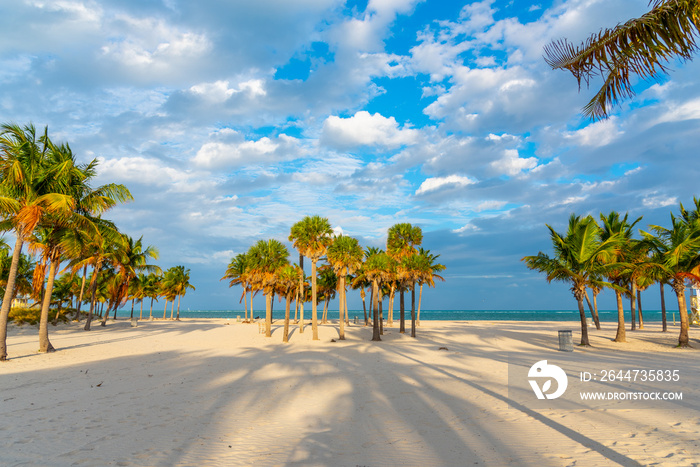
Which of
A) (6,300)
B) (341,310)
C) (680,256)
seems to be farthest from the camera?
(341,310)

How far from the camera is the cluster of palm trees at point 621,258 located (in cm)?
2119

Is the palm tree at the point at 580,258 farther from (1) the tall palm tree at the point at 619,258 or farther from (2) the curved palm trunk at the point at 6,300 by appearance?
(2) the curved palm trunk at the point at 6,300

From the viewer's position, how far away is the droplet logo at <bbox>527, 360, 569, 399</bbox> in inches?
426

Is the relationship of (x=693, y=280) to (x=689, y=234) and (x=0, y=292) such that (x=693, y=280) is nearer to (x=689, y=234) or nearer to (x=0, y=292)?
(x=689, y=234)

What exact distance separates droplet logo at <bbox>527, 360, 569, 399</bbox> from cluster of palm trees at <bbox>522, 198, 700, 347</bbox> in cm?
854

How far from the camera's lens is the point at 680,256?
20.9 m

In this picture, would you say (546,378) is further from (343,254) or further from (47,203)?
(47,203)

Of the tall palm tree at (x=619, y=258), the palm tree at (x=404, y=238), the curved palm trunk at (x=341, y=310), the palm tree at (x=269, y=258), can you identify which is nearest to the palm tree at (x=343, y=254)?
the curved palm trunk at (x=341, y=310)

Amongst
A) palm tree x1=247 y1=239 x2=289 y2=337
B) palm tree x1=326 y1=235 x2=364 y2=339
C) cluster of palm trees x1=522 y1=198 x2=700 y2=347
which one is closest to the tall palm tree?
cluster of palm trees x1=522 y1=198 x2=700 y2=347

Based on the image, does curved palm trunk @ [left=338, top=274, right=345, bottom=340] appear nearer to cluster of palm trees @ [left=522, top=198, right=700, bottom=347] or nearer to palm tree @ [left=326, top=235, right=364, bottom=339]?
palm tree @ [left=326, top=235, right=364, bottom=339]

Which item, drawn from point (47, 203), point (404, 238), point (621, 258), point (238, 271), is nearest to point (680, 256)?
point (621, 258)

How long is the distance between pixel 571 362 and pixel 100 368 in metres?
20.3

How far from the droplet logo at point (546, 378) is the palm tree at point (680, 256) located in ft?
35.6

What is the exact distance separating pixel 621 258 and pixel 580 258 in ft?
16.2
